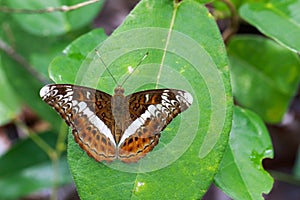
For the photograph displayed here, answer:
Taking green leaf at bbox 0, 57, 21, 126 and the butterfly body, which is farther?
green leaf at bbox 0, 57, 21, 126

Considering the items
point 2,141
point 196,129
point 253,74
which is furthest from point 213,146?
point 2,141

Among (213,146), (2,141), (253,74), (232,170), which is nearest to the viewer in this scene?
(213,146)

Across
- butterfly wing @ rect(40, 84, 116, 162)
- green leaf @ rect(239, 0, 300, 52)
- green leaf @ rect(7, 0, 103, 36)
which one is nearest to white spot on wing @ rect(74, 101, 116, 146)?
butterfly wing @ rect(40, 84, 116, 162)

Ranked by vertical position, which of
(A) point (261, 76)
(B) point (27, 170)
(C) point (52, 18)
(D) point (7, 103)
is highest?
(C) point (52, 18)

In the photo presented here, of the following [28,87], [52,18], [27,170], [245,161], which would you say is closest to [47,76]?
[52,18]

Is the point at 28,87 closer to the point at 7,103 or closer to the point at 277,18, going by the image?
the point at 7,103

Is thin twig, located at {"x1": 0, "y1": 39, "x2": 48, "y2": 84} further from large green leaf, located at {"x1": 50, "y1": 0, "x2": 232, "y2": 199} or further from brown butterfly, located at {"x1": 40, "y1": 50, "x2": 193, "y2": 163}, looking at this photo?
brown butterfly, located at {"x1": 40, "y1": 50, "x2": 193, "y2": 163}

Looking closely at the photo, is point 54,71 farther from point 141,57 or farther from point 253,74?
point 253,74
